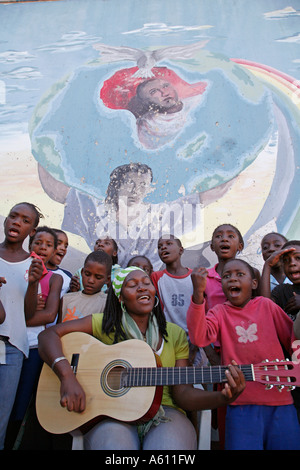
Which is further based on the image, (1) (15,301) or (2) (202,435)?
(1) (15,301)

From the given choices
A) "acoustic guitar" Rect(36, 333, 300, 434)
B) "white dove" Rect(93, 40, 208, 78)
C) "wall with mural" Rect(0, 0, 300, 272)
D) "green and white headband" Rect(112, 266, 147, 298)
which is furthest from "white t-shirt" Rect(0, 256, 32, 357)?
"white dove" Rect(93, 40, 208, 78)

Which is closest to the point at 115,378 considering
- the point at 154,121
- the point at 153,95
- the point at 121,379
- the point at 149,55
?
the point at 121,379

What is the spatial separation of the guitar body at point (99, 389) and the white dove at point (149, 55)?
482 centimetres

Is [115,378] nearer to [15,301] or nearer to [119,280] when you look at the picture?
[119,280]

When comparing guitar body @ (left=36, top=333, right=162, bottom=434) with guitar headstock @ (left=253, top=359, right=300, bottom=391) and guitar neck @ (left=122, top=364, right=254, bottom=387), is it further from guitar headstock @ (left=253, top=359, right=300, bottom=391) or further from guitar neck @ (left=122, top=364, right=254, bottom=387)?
guitar headstock @ (left=253, top=359, right=300, bottom=391)

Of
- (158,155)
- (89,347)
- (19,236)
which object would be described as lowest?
(89,347)

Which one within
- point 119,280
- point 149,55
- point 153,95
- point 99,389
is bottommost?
point 99,389

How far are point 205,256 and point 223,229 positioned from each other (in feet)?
5.77

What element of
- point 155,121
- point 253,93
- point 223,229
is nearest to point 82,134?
point 155,121

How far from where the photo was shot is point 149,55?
588 centimetres

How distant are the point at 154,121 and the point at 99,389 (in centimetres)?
437

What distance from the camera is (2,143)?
5.68 metres

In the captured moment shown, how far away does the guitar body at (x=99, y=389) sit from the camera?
1.79 meters

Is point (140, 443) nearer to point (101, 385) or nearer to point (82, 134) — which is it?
point (101, 385)
